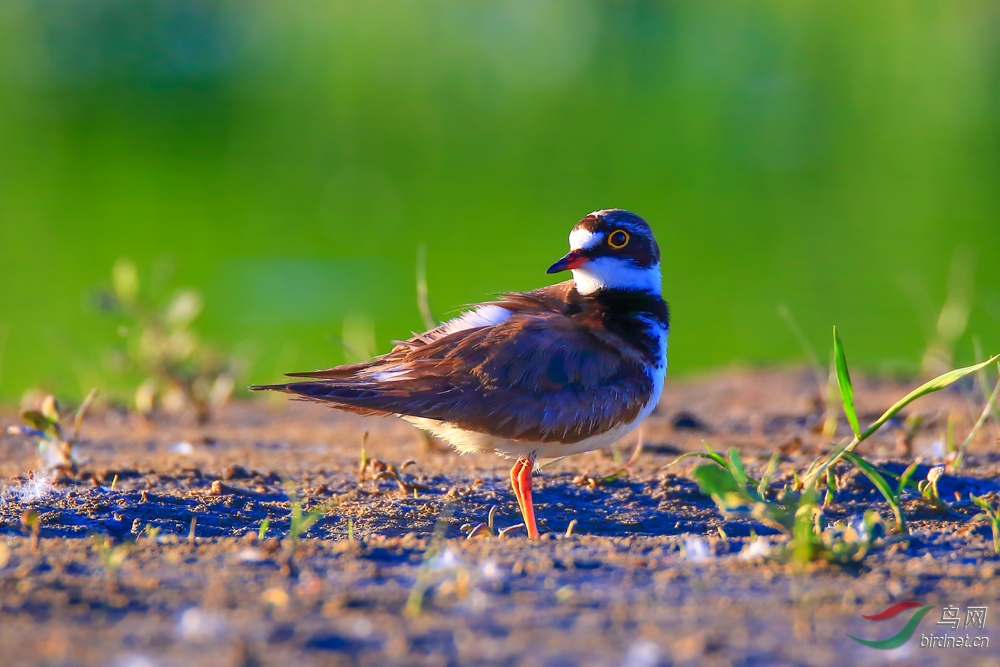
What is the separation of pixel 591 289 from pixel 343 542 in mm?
1876

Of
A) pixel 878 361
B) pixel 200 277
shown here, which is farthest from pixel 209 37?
pixel 878 361

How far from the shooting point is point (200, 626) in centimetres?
286

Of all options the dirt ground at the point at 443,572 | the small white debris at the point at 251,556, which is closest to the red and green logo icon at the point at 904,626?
the dirt ground at the point at 443,572

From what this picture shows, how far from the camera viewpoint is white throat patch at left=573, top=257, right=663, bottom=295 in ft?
16.5

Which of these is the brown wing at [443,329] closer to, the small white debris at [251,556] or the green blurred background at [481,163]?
the small white debris at [251,556]

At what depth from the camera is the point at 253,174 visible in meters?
19.7

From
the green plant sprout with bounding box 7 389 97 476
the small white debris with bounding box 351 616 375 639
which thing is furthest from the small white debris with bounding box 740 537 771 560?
the green plant sprout with bounding box 7 389 97 476

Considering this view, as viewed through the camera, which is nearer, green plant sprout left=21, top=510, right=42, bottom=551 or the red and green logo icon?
the red and green logo icon

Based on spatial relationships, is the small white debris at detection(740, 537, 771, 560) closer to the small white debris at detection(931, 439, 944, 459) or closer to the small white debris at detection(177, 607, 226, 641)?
the small white debris at detection(177, 607, 226, 641)

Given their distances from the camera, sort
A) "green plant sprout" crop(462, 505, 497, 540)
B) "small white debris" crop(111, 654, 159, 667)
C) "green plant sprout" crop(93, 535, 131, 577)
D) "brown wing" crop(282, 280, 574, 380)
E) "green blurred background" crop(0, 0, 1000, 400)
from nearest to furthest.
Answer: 1. "small white debris" crop(111, 654, 159, 667)
2. "green plant sprout" crop(93, 535, 131, 577)
3. "green plant sprout" crop(462, 505, 497, 540)
4. "brown wing" crop(282, 280, 574, 380)
5. "green blurred background" crop(0, 0, 1000, 400)

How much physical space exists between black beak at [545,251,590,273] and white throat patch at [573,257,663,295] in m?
0.03

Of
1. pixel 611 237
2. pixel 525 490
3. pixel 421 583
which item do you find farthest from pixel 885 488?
pixel 611 237

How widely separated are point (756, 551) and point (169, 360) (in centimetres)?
466

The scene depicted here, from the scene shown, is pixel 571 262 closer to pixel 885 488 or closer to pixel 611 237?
pixel 611 237
